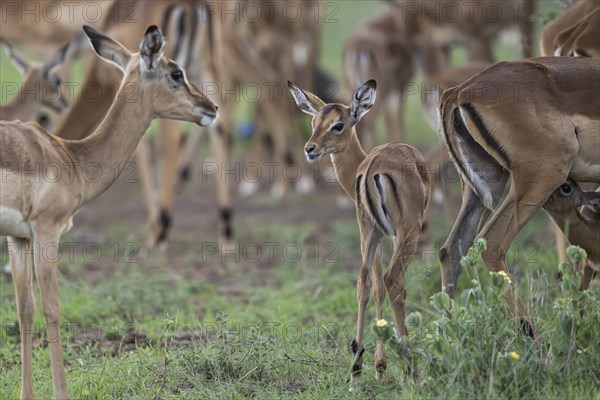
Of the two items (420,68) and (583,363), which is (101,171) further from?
(420,68)

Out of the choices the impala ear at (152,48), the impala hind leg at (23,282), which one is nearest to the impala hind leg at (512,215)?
the impala ear at (152,48)

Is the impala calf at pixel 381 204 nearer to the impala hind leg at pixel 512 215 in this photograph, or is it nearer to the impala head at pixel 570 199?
the impala hind leg at pixel 512 215

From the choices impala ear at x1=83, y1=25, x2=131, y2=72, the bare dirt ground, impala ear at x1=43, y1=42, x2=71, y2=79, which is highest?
impala ear at x1=83, y1=25, x2=131, y2=72

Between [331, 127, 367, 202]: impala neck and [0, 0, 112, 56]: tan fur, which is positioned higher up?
[0, 0, 112, 56]: tan fur

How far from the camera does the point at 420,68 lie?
10188 mm

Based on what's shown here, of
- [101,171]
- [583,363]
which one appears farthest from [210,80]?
[583,363]

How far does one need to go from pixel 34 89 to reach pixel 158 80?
9.41 feet

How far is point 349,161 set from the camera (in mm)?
4777

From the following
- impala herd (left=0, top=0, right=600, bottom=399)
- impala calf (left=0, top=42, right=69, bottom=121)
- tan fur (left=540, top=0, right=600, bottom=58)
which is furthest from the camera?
impala calf (left=0, top=42, right=69, bottom=121)

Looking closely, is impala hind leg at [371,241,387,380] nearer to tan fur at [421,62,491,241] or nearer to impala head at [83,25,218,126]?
impala head at [83,25,218,126]

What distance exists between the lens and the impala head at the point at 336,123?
4.63 m

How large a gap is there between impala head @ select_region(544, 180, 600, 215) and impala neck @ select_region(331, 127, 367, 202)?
893 millimetres

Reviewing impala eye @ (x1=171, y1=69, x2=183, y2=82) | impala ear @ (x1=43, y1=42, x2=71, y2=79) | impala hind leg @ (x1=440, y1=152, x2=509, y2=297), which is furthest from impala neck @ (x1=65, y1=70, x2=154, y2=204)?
impala ear @ (x1=43, y1=42, x2=71, y2=79)

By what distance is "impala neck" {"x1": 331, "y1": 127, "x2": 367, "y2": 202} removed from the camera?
188 inches
